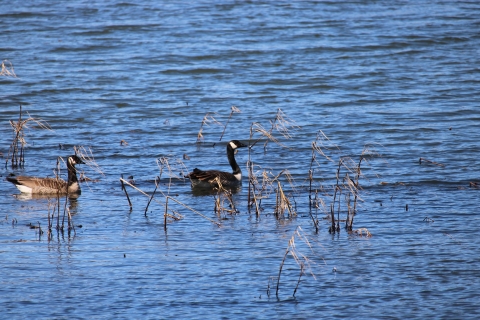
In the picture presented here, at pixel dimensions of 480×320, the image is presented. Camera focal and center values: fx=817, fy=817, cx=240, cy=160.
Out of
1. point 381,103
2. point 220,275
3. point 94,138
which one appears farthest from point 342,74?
point 220,275

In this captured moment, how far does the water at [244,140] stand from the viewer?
725 centimetres

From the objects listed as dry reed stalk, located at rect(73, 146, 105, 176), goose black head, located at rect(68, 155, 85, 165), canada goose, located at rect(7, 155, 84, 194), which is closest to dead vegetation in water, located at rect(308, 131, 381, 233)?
dry reed stalk, located at rect(73, 146, 105, 176)

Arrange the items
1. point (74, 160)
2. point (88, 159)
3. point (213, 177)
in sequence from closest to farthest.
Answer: point (213, 177)
point (74, 160)
point (88, 159)

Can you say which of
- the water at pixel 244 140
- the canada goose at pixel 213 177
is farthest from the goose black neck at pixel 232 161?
the water at pixel 244 140

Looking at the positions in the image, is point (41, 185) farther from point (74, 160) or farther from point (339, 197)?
point (339, 197)

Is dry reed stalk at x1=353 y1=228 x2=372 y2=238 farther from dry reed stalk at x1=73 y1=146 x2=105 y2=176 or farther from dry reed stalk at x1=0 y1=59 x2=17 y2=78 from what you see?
dry reed stalk at x1=0 y1=59 x2=17 y2=78

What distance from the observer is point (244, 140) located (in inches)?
614

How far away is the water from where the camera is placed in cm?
725

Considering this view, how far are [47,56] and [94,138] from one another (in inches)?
415

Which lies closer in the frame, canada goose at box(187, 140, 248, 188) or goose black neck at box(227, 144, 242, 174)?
canada goose at box(187, 140, 248, 188)

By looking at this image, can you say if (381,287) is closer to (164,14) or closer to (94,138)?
(94,138)

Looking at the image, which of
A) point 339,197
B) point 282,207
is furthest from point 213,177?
point 339,197

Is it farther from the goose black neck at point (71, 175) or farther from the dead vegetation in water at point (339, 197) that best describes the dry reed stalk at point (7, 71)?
the dead vegetation in water at point (339, 197)

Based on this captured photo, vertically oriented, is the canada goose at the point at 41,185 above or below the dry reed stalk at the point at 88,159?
below
